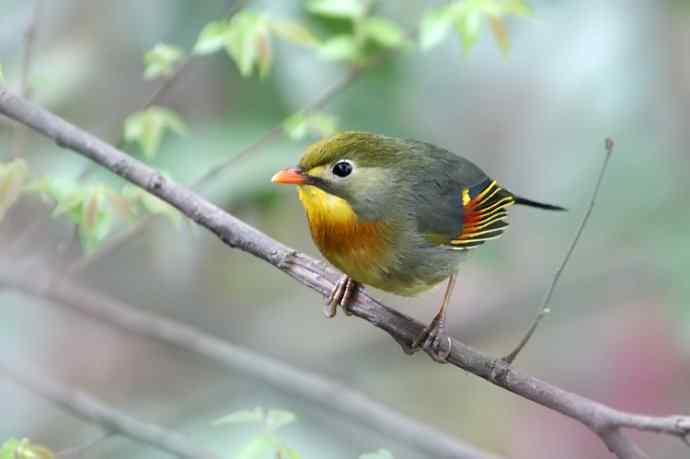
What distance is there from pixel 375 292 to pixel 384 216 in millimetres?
2422

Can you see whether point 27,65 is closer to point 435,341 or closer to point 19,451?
point 19,451

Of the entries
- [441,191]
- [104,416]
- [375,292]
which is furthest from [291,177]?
[375,292]

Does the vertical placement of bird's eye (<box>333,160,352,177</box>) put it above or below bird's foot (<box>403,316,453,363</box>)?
above

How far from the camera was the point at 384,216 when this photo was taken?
3035mm

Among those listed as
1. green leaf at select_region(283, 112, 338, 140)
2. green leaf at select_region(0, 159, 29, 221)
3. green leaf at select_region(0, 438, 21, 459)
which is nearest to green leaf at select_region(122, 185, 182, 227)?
green leaf at select_region(0, 159, 29, 221)

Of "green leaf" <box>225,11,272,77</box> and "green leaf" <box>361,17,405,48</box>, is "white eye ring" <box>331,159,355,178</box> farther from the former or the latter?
"green leaf" <box>361,17,405,48</box>

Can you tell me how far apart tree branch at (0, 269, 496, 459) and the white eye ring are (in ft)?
3.38

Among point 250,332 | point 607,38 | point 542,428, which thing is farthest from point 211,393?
point 607,38

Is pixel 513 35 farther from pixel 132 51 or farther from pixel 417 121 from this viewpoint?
pixel 132 51

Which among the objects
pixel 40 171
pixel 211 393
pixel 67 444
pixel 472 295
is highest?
pixel 40 171

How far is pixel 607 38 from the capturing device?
487 centimetres

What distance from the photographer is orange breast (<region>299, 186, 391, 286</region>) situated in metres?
2.94

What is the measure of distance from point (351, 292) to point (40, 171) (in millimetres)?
1749

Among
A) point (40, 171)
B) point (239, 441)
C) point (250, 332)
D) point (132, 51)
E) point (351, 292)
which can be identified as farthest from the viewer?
point (250, 332)
